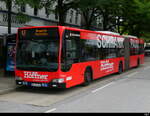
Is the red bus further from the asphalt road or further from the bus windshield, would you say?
the asphalt road

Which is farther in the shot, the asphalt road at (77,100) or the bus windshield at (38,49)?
the bus windshield at (38,49)

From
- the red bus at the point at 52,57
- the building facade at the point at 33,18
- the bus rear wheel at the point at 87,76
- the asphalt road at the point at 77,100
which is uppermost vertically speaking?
the building facade at the point at 33,18

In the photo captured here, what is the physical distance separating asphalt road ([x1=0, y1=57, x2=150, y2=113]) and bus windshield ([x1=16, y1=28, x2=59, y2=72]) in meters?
1.17

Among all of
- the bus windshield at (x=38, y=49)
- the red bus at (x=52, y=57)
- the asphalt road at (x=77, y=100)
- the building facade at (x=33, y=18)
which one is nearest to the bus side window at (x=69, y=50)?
the red bus at (x=52, y=57)

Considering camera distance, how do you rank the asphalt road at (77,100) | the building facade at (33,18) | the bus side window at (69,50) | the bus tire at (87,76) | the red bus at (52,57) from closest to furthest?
the asphalt road at (77,100) < the red bus at (52,57) < the bus side window at (69,50) < the bus tire at (87,76) < the building facade at (33,18)

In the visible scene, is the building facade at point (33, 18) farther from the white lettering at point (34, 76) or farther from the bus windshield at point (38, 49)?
the white lettering at point (34, 76)

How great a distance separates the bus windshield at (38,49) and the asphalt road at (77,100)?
1.17 meters

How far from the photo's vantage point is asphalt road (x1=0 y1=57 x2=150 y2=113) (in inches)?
310

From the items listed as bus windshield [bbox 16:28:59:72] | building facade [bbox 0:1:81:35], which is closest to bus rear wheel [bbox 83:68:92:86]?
bus windshield [bbox 16:28:59:72]

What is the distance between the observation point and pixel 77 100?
923 centimetres

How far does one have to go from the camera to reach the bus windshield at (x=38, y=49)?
10.3 metres

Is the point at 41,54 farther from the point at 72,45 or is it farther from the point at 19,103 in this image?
the point at 19,103

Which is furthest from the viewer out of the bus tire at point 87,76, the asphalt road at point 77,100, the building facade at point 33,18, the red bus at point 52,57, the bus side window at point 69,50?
the building facade at point 33,18

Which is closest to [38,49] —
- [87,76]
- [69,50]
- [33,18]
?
[69,50]
